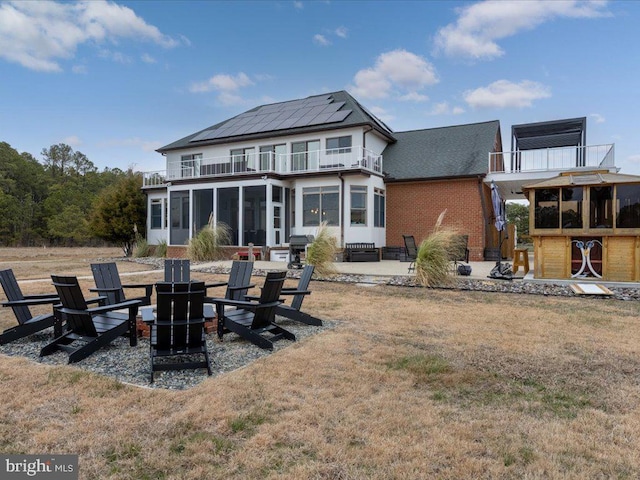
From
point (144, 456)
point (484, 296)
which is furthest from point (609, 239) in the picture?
point (144, 456)

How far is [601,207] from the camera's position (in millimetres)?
9984

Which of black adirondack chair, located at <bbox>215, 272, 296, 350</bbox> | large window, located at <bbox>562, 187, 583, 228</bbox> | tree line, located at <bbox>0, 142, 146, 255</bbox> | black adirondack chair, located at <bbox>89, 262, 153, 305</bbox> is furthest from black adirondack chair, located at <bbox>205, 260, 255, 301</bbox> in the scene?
tree line, located at <bbox>0, 142, 146, 255</bbox>

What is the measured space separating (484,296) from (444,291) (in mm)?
884

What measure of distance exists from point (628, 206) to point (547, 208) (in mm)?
1656

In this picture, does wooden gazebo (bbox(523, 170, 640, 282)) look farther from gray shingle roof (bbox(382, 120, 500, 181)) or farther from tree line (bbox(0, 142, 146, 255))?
tree line (bbox(0, 142, 146, 255))

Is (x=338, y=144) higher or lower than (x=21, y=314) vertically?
higher

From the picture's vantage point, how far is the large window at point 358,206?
17469 mm

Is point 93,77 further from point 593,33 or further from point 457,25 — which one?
point 593,33

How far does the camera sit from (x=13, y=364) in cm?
398

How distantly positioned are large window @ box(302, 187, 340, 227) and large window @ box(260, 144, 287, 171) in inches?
94.6

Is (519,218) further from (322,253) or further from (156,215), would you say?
(322,253)

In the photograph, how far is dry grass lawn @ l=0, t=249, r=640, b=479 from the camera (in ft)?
7.51

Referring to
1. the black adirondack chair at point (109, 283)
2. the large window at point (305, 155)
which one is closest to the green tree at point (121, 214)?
the large window at point (305, 155)

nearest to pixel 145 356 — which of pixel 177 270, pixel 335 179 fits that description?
pixel 177 270
